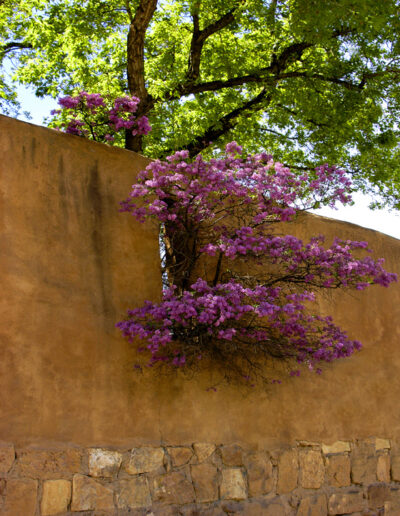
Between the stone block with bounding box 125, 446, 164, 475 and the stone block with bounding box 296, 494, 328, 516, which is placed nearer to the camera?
the stone block with bounding box 125, 446, 164, 475

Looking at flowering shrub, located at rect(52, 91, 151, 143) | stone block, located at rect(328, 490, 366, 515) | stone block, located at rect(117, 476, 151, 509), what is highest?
flowering shrub, located at rect(52, 91, 151, 143)

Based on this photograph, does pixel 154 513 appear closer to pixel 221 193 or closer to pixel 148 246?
pixel 148 246

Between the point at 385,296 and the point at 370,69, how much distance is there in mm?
4613

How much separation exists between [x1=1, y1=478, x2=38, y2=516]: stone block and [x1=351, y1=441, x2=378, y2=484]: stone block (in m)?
3.31

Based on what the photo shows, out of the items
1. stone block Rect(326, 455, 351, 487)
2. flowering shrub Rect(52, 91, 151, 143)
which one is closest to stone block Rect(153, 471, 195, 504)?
stone block Rect(326, 455, 351, 487)

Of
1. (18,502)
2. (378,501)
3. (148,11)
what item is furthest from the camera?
(148,11)

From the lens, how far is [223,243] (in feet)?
18.1

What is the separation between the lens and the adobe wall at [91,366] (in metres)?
4.56

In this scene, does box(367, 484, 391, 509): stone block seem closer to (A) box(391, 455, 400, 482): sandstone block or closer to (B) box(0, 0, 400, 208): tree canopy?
(A) box(391, 455, 400, 482): sandstone block

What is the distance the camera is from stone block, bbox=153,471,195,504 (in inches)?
195

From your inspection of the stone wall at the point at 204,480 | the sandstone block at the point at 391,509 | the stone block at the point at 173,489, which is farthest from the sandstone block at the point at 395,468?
the stone block at the point at 173,489

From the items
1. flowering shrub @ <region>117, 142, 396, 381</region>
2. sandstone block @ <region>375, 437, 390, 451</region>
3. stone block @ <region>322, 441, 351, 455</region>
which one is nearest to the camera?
flowering shrub @ <region>117, 142, 396, 381</region>

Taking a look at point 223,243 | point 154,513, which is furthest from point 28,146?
point 154,513

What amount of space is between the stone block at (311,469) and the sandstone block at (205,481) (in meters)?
1.04
